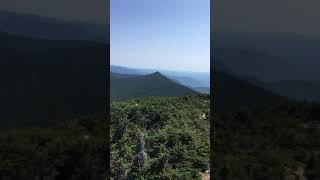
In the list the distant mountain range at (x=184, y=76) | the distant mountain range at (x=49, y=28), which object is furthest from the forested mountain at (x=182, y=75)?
the distant mountain range at (x=49, y=28)

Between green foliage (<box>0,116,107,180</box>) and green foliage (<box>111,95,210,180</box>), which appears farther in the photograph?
green foliage (<box>111,95,210,180</box>)

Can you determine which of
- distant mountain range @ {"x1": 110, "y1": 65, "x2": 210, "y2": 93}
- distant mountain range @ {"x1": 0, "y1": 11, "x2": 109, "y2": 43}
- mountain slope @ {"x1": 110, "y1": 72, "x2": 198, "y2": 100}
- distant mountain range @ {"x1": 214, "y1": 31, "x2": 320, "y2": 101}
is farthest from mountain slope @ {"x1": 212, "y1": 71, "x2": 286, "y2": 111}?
mountain slope @ {"x1": 110, "y1": 72, "x2": 198, "y2": 100}

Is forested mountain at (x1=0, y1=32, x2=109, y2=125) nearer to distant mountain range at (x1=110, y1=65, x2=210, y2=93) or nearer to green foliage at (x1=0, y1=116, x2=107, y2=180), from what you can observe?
green foliage at (x1=0, y1=116, x2=107, y2=180)

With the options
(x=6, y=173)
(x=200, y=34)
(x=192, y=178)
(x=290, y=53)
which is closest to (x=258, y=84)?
(x=290, y=53)

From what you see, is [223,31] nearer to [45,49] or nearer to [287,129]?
[287,129]

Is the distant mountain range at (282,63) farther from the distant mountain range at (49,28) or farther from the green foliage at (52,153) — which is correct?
the green foliage at (52,153)

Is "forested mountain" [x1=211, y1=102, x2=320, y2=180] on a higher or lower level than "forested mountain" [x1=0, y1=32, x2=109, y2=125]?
lower
